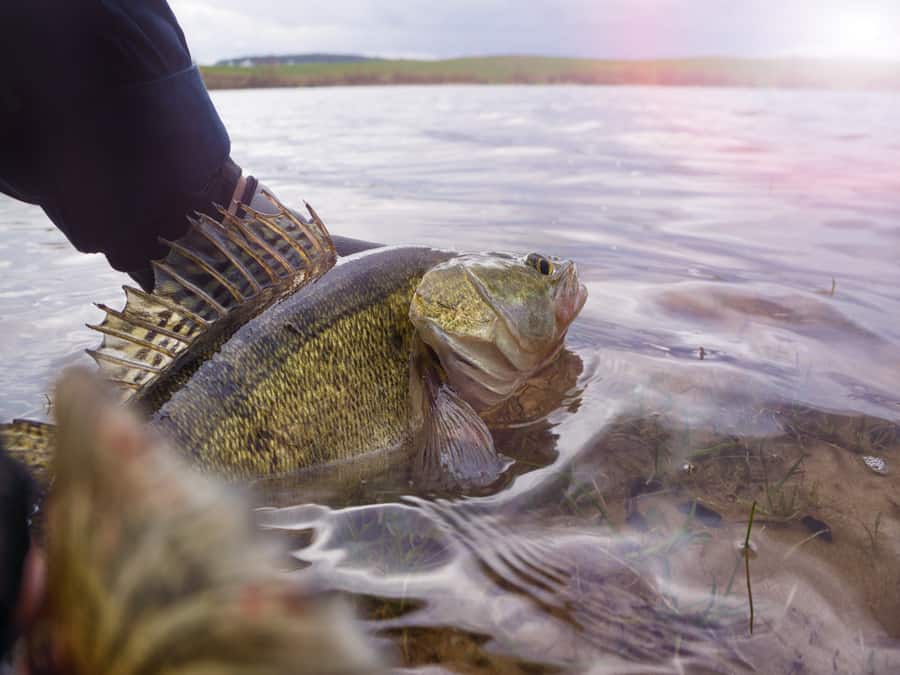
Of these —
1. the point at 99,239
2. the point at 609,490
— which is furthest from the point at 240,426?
Result: the point at 99,239

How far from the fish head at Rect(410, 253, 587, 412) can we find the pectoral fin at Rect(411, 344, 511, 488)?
0.09 metres

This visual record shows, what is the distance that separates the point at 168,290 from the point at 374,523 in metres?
1.27

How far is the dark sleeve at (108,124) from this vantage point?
3.18 meters

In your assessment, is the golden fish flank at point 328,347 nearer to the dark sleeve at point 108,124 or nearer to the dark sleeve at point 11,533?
the dark sleeve at point 108,124

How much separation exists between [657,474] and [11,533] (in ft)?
7.18

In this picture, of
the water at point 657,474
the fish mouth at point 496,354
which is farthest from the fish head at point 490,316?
the water at point 657,474

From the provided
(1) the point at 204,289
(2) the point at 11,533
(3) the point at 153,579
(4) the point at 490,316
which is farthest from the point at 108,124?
(3) the point at 153,579

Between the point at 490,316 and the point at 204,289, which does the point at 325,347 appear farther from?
the point at 490,316

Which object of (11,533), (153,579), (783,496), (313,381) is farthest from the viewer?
(313,381)

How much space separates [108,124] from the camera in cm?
346

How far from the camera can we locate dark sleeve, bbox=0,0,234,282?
3.18 m

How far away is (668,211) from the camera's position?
8492mm

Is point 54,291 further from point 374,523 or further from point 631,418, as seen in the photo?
point 631,418

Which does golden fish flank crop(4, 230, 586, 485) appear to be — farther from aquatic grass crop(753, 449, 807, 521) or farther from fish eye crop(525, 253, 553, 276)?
aquatic grass crop(753, 449, 807, 521)
